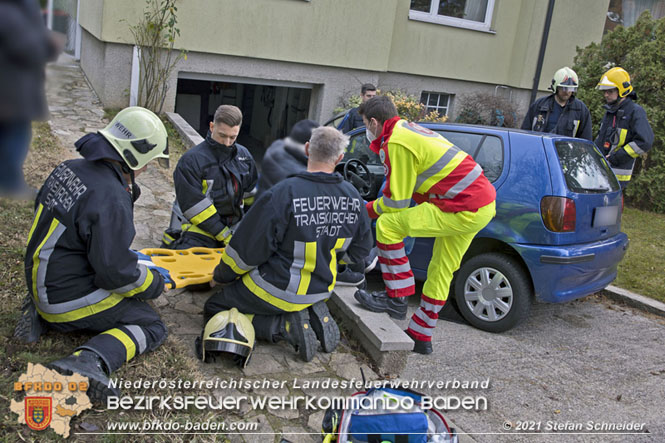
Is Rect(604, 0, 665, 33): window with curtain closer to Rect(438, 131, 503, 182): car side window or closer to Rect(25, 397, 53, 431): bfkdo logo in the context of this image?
Rect(438, 131, 503, 182): car side window

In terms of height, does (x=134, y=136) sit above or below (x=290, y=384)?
above

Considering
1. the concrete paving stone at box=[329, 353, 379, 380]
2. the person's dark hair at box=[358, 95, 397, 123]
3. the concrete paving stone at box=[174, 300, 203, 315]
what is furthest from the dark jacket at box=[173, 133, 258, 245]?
the concrete paving stone at box=[329, 353, 379, 380]

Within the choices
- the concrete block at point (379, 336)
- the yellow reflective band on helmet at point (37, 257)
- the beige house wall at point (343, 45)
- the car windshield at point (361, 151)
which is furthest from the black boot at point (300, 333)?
the beige house wall at point (343, 45)

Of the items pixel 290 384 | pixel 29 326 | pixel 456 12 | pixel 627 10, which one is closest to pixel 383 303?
pixel 290 384

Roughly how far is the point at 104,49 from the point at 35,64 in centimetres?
971

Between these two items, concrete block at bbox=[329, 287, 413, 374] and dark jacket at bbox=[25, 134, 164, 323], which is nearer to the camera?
dark jacket at bbox=[25, 134, 164, 323]

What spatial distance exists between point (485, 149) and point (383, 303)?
1737 millimetres

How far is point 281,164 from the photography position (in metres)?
3.54

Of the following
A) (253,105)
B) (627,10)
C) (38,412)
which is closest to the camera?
(38,412)

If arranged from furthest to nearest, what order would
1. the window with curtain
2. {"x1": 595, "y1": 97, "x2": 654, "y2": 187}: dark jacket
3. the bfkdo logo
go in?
1. the window with curtain
2. {"x1": 595, "y1": 97, "x2": 654, "y2": 187}: dark jacket
3. the bfkdo logo

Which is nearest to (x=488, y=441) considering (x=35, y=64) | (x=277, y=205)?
(x=277, y=205)

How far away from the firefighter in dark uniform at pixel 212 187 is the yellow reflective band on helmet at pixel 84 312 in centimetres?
153

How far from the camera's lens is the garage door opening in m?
12.8

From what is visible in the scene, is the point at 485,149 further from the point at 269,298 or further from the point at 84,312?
the point at 84,312
